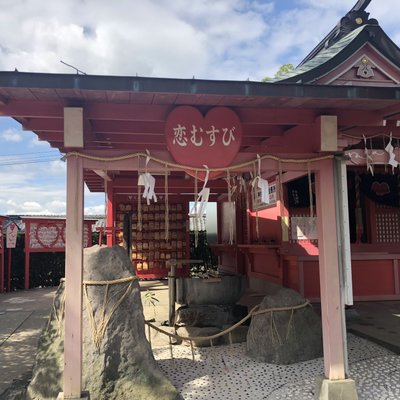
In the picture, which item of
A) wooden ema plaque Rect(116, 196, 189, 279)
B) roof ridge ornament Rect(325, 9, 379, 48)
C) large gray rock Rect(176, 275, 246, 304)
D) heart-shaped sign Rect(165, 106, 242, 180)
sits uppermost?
roof ridge ornament Rect(325, 9, 379, 48)

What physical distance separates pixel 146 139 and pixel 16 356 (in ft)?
12.4

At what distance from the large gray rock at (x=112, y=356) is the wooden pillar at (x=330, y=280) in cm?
170

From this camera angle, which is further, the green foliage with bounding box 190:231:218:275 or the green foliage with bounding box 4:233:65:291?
the green foliage with bounding box 190:231:218:275

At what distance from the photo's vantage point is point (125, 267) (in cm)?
469

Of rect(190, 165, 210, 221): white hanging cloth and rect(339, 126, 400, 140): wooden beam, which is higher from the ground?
rect(339, 126, 400, 140): wooden beam

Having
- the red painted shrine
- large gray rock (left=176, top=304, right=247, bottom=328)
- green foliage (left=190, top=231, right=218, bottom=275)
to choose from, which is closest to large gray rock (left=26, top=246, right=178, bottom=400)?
the red painted shrine

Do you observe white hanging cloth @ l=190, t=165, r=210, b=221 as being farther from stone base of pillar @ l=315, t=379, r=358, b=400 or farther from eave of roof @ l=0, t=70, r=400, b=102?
stone base of pillar @ l=315, t=379, r=358, b=400

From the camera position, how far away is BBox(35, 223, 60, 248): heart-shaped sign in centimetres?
1457

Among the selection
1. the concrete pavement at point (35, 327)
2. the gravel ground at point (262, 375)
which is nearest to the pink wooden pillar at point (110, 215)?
the concrete pavement at point (35, 327)

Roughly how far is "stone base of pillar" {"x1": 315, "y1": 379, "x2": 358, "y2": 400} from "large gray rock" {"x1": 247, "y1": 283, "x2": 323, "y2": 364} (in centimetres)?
112

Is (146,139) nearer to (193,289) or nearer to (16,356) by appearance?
(193,289)

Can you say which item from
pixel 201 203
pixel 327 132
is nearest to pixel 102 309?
pixel 201 203

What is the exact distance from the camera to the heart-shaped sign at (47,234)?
1457cm

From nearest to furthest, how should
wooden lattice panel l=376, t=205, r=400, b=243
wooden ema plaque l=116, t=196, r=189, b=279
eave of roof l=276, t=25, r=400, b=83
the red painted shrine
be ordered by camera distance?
the red painted shrine → wooden lattice panel l=376, t=205, r=400, b=243 → eave of roof l=276, t=25, r=400, b=83 → wooden ema plaque l=116, t=196, r=189, b=279
